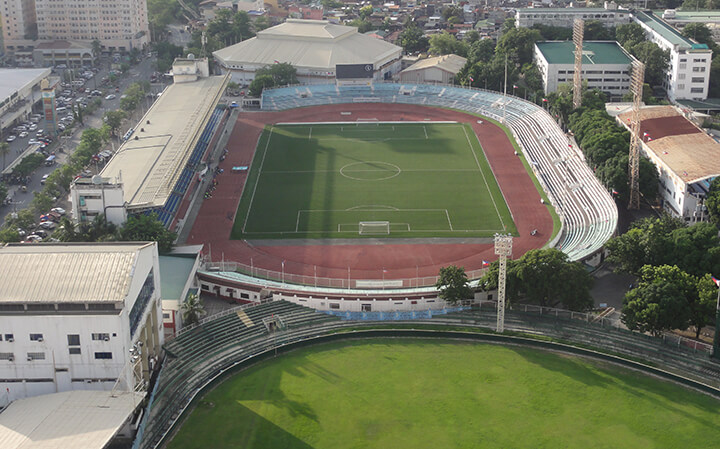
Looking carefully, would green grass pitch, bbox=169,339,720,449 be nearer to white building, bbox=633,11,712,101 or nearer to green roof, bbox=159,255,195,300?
green roof, bbox=159,255,195,300

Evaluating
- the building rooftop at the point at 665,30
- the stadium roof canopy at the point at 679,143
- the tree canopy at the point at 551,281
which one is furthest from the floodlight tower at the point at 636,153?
the building rooftop at the point at 665,30

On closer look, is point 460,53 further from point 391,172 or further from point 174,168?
point 174,168

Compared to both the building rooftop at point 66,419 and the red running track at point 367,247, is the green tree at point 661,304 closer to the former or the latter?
the red running track at point 367,247

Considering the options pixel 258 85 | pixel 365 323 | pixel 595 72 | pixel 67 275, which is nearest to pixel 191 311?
pixel 67 275

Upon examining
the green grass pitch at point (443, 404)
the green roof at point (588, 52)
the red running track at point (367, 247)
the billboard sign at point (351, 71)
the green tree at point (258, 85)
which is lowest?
the green grass pitch at point (443, 404)

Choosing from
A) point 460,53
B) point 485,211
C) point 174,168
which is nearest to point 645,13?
point 460,53

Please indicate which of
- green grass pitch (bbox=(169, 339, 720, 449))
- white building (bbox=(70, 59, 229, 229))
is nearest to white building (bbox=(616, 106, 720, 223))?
green grass pitch (bbox=(169, 339, 720, 449))
